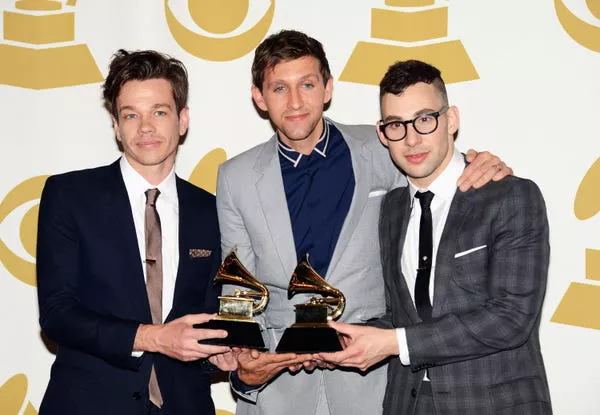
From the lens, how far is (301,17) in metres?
4.40

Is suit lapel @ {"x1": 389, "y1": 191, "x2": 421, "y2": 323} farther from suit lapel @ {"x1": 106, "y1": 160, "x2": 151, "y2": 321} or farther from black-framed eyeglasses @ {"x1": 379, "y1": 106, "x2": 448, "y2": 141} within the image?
suit lapel @ {"x1": 106, "y1": 160, "x2": 151, "y2": 321}

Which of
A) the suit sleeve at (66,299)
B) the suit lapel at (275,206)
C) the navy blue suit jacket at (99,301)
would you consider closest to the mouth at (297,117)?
the suit lapel at (275,206)

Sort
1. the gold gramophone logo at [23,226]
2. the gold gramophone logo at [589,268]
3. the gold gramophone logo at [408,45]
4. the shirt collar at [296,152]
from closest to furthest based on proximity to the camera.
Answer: the shirt collar at [296,152] → the gold gramophone logo at [589,268] → the gold gramophone logo at [408,45] → the gold gramophone logo at [23,226]

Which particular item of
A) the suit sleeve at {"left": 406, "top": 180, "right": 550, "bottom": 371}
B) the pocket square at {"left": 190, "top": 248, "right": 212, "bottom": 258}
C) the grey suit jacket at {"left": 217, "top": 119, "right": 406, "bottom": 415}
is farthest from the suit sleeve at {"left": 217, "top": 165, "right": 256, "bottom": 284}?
the suit sleeve at {"left": 406, "top": 180, "right": 550, "bottom": 371}

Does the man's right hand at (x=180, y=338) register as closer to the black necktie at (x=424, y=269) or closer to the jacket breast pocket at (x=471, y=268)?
the black necktie at (x=424, y=269)

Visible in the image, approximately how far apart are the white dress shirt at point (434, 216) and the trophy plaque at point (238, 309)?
0.61 m

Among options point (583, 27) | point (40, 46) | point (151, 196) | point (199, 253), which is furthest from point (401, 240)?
point (40, 46)

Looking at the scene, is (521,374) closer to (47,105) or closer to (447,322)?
(447,322)

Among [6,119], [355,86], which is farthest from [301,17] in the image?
[6,119]

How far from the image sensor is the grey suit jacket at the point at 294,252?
10.9 ft

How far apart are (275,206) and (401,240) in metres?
0.58

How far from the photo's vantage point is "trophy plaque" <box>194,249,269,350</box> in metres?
3.03

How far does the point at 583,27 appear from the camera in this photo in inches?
167

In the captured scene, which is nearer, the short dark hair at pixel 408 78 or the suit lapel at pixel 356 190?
the short dark hair at pixel 408 78
